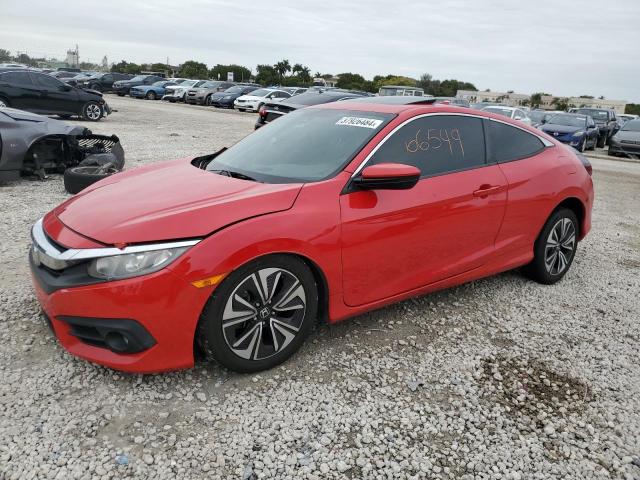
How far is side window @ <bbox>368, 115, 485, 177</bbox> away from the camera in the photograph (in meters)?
3.48

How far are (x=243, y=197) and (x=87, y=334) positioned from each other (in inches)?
43.6

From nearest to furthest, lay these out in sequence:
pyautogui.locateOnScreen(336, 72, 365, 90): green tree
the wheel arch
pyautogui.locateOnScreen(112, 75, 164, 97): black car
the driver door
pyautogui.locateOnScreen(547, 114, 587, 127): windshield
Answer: the driver door → the wheel arch → pyautogui.locateOnScreen(547, 114, 587, 127): windshield → pyautogui.locateOnScreen(112, 75, 164, 97): black car → pyautogui.locateOnScreen(336, 72, 365, 90): green tree

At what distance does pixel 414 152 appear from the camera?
11.7 feet

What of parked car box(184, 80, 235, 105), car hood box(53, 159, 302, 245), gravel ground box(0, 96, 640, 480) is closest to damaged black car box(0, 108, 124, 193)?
gravel ground box(0, 96, 640, 480)

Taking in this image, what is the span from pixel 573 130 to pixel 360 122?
1656 centimetres

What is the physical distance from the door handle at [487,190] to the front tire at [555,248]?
33.5 inches

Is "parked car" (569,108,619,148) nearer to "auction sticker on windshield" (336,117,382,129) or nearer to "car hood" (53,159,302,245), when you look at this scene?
"auction sticker on windshield" (336,117,382,129)

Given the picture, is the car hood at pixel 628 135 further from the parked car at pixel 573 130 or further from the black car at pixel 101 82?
the black car at pixel 101 82

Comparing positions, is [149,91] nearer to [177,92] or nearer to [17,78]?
[177,92]

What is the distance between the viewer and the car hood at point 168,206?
268 cm

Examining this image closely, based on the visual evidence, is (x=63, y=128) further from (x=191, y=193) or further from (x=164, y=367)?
(x=164, y=367)

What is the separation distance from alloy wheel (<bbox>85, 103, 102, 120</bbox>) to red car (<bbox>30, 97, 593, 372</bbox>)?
540 inches

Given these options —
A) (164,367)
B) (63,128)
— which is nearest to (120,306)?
(164,367)

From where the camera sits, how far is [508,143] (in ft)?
13.8
